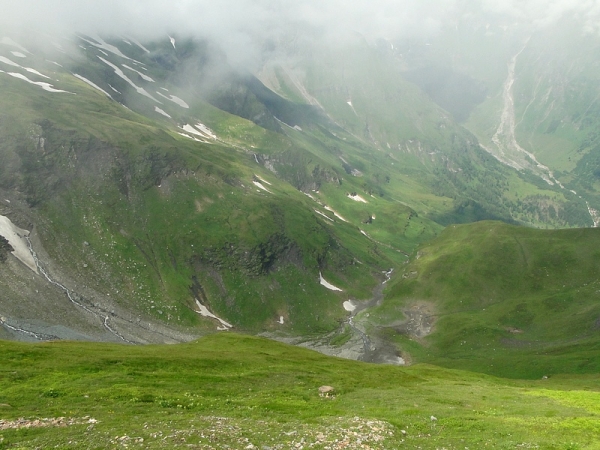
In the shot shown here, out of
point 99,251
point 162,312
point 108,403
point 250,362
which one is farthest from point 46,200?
point 108,403

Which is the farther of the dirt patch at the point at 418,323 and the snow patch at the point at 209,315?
the snow patch at the point at 209,315

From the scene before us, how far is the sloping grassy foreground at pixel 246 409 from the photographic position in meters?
30.0

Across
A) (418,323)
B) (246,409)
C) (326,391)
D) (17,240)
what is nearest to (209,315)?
(17,240)

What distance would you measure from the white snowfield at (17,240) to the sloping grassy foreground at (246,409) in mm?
124205

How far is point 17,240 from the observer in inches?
6821

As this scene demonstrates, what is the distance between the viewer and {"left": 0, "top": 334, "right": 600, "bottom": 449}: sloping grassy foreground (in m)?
30.0

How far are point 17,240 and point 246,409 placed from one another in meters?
172

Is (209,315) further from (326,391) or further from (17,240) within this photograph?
(326,391)

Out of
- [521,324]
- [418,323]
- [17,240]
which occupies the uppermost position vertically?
[521,324]

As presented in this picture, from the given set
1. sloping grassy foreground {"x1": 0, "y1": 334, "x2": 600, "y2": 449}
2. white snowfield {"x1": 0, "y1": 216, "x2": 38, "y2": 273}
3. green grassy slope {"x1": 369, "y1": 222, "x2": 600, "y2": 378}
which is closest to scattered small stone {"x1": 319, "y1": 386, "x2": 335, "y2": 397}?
sloping grassy foreground {"x1": 0, "y1": 334, "x2": 600, "y2": 449}

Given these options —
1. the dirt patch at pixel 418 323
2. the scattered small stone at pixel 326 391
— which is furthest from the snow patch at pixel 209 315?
the scattered small stone at pixel 326 391

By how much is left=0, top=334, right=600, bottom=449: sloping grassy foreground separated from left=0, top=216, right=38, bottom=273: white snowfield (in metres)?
124

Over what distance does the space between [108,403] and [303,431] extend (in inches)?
707

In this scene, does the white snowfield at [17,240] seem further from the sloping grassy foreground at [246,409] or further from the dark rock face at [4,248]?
the sloping grassy foreground at [246,409]
